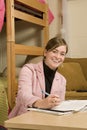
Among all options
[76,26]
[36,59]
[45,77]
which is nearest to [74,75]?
[36,59]

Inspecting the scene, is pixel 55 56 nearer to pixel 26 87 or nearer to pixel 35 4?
pixel 26 87

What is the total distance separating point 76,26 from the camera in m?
3.37

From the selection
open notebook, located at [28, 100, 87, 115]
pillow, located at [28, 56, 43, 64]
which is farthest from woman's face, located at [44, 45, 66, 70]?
pillow, located at [28, 56, 43, 64]

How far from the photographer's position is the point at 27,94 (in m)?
1.39

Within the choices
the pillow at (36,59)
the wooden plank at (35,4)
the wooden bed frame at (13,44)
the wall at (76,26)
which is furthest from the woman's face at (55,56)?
the wall at (76,26)

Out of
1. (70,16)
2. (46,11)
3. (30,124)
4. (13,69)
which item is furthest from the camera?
(70,16)

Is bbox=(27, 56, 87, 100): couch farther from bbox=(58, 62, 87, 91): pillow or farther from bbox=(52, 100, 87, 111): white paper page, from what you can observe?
bbox=(52, 100, 87, 111): white paper page

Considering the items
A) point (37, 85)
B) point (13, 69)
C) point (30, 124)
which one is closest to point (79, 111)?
point (30, 124)

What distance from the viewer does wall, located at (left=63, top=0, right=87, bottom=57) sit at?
3305mm

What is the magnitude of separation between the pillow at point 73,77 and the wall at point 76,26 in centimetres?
56

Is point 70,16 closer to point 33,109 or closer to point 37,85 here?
point 37,85

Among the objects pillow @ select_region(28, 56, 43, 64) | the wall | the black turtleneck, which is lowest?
the black turtleneck

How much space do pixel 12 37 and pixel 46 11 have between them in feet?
3.07

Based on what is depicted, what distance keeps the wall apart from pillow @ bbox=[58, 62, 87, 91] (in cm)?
56
